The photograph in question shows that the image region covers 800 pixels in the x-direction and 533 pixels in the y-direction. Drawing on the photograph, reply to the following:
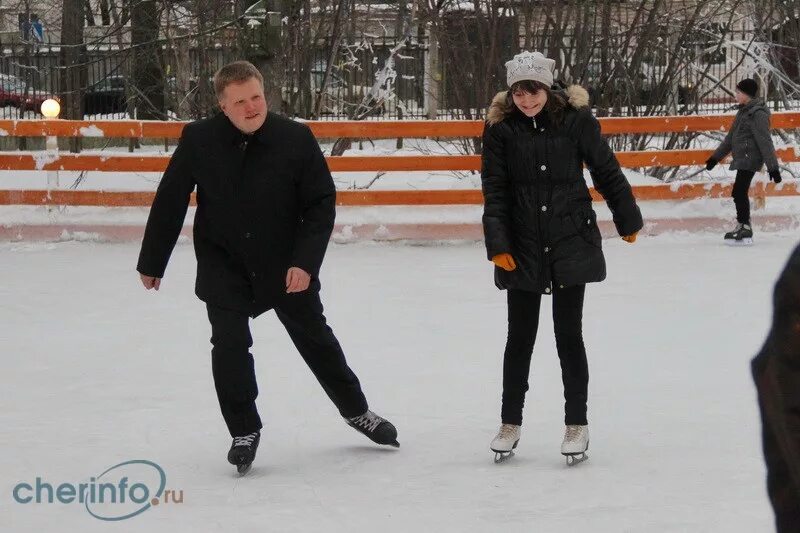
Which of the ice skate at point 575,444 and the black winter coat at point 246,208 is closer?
the black winter coat at point 246,208

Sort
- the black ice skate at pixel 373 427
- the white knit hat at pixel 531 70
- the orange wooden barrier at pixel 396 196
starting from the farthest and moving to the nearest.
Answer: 1. the orange wooden barrier at pixel 396 196
2. the black ice skate at pixel 373 427
3. the white knit hat at pixel 531 70

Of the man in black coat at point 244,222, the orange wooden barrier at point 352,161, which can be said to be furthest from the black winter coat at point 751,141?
the man in black coat at point 244,222

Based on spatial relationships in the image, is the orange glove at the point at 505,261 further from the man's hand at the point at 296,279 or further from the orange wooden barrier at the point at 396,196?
the orange wooden barrier at the point at 396,196

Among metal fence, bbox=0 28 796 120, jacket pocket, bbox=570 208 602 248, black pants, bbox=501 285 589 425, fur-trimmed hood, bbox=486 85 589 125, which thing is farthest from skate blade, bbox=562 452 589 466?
metal fence, bbox=0 28 796 120

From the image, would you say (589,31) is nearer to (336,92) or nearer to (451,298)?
(336,92)

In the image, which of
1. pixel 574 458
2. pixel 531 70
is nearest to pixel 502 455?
pixel 574 458

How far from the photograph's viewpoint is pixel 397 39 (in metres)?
15.1

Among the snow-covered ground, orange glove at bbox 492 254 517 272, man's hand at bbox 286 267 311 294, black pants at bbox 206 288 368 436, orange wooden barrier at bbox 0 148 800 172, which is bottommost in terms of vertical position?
the snow-covered ground

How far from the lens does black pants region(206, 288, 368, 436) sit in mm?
4652

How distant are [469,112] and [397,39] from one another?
2.03 meters

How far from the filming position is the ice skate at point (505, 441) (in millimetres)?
4855

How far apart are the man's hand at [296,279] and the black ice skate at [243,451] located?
0.56m

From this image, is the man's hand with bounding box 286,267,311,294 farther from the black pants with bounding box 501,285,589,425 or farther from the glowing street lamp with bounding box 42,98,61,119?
the glowing street lamp with bounding box 42,98,61,119

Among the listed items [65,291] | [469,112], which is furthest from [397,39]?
[65,291]
